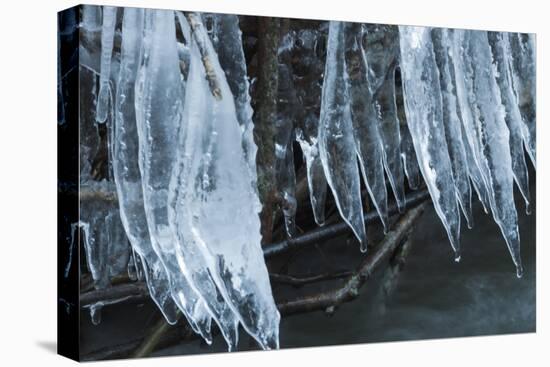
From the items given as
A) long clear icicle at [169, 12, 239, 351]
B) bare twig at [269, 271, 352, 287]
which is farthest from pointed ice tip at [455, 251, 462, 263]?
long clear icicle at [169, 12, 239, 351]

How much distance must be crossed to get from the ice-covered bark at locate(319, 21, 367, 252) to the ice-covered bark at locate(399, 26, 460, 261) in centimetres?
39

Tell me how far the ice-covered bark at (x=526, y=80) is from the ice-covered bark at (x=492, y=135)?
158mm

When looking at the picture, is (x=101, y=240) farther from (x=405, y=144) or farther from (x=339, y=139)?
(x=405, y=144)

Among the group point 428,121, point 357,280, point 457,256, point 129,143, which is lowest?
point 357,280

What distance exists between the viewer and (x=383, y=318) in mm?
7141

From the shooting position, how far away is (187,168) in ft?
21.5

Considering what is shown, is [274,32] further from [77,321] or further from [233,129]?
[77,321]

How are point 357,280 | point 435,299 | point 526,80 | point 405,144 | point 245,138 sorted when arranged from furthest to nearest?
1. point 526,80
2. point 435,299
3. point 405,144
4. point 357,280
5. point 245,138

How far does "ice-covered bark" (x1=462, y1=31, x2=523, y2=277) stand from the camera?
7402 mm

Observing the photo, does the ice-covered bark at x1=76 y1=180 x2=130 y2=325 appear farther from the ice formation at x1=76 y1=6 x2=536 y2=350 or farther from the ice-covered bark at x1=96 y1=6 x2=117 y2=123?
the ice-covered bark at x1=96 y1=6 x2=117 y2=123

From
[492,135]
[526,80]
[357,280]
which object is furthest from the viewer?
[526,80]

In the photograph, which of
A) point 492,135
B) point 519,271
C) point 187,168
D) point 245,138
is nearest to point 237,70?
point 245,138

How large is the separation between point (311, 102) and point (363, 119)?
0.34m

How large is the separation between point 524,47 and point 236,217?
215cm
